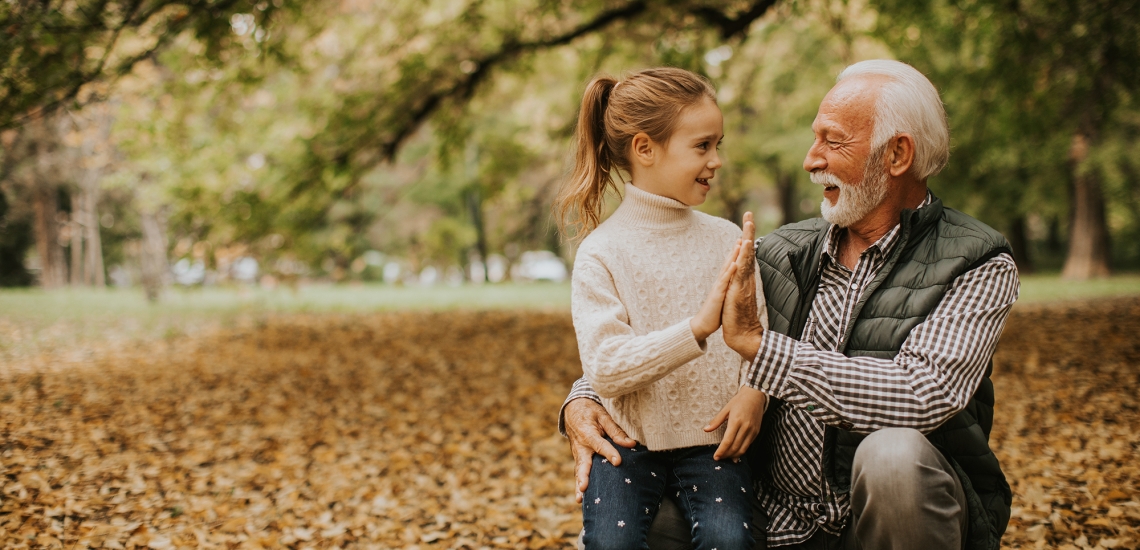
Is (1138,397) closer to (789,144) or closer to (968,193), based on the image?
(789,144)

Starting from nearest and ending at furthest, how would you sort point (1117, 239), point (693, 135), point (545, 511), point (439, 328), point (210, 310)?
point (693, 135) → point (545, 511) → point (439, 328) → point (210, 310) → point (1117, 239)

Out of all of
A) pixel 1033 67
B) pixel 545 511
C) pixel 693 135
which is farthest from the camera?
pixel 1033 67

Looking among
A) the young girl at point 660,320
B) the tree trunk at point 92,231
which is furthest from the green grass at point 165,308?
the young girl at point 660,320

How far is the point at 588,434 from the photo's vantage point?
2.11 m

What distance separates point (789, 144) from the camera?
15.9 m

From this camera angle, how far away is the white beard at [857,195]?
6.71ft

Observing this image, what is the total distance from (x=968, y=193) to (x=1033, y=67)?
34.4ft

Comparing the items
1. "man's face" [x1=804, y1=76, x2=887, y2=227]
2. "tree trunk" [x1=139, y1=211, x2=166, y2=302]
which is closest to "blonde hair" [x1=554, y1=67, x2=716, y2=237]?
"man's face" [x1=804, y1=76, x2=887, y2=227]

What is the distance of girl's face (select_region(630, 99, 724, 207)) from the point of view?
2.14 m

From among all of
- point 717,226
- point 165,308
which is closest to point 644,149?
point 717,226

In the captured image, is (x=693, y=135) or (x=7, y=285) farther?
(x=7, y=285)

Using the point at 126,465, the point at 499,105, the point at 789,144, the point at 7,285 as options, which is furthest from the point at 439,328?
the point at 7,285

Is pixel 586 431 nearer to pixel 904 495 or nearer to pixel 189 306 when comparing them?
pixel 904 495

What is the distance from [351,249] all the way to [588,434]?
8.58 m
